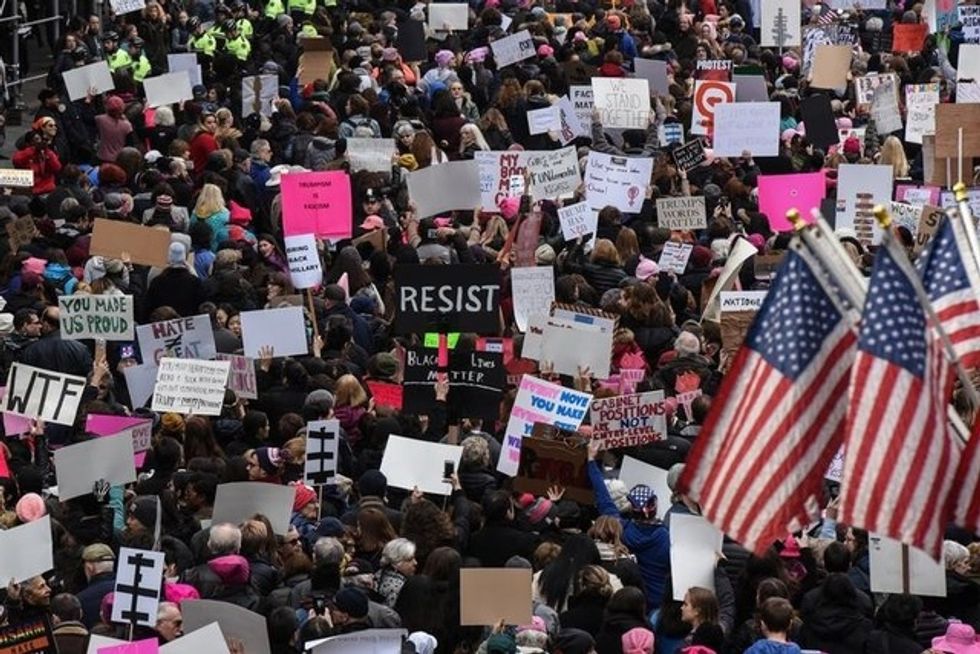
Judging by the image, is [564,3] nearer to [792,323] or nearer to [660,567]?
[660,567]

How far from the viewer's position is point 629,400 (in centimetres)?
1653

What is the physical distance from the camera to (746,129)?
24750 mm

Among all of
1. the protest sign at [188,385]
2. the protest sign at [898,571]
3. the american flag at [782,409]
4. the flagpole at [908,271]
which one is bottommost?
the protest sign at [898,571]

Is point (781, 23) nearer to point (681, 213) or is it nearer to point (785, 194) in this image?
point (785, 194)

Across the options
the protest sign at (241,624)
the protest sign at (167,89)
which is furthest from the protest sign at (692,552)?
the protest sign at (167,89)

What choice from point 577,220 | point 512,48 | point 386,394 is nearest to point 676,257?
point 577,220

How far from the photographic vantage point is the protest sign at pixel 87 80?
26984 millimetres

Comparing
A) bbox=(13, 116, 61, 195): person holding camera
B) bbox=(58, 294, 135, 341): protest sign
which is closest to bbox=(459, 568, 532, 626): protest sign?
bbox=(58, 294, 135, 341): protest sign

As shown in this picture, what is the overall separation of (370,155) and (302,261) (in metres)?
3.79

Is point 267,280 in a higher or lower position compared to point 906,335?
lower

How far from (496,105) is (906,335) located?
61.0ft

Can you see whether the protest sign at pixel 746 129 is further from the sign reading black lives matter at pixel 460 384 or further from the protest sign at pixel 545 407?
the protest sign at pixel 545 407

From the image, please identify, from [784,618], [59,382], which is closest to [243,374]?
[59,382]

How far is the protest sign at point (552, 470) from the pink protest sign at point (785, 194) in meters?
Result: 7.42
